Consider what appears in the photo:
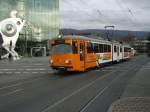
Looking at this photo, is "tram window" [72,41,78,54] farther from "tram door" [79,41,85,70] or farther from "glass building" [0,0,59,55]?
"glass building" [0,0,59,55]

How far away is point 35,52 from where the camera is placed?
10381 centimetres

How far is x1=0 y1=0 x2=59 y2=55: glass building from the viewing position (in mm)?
90688

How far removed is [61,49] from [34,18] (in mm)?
70589

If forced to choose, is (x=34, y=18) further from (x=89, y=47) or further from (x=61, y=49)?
(x=61, y=49)

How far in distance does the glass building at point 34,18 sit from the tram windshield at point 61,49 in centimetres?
6258

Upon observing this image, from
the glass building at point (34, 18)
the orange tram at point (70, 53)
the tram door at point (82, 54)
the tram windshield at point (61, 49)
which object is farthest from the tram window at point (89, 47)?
the glass building at point (34, 18)

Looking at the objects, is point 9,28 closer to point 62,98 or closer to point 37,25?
point 37,25

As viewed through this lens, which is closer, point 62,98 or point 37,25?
point 62,98

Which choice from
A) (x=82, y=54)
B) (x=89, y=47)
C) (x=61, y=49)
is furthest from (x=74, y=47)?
(x=89, y=47)

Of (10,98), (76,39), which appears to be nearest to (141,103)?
(10,98)

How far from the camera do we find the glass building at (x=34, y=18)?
9069 cm

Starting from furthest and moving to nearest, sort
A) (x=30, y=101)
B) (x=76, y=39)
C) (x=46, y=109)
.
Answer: (x=76, y=39)
(x=30, y=101)
(x=46, y=109)

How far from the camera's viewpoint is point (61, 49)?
1109 inches

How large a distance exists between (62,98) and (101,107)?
2513 millimetres
